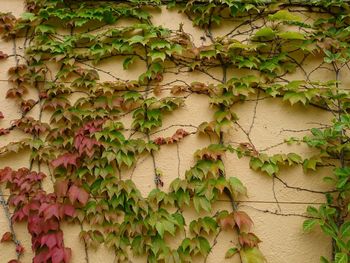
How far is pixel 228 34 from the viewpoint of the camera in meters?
2.78

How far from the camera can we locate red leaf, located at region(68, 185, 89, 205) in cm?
239

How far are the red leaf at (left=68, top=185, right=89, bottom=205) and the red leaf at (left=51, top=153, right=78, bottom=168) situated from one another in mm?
167

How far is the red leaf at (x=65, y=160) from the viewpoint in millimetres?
2443

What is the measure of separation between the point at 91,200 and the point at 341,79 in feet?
6.88

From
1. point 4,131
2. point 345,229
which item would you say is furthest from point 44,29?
point 345,229

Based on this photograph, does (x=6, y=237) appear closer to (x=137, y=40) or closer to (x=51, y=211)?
(x=51, y=211)

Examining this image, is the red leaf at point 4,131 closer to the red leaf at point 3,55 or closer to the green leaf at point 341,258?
the red leaf at point 3,55

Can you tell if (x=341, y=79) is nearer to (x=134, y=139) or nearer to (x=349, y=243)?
(x=349, y=243)

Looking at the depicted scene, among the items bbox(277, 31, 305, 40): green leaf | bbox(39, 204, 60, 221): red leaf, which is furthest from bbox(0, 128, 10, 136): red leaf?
bbox(277, 31, 305, 40): green leaf

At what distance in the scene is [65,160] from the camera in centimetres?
245

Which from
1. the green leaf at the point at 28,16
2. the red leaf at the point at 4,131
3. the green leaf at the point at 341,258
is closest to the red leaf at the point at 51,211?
the red leaf at the point at 4,131

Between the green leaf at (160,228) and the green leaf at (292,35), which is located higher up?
the green leaf at (292,35)

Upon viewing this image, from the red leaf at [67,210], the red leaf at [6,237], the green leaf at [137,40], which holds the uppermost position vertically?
the green leaf at [137,40]

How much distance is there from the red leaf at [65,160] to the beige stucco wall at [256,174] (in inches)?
11.3
